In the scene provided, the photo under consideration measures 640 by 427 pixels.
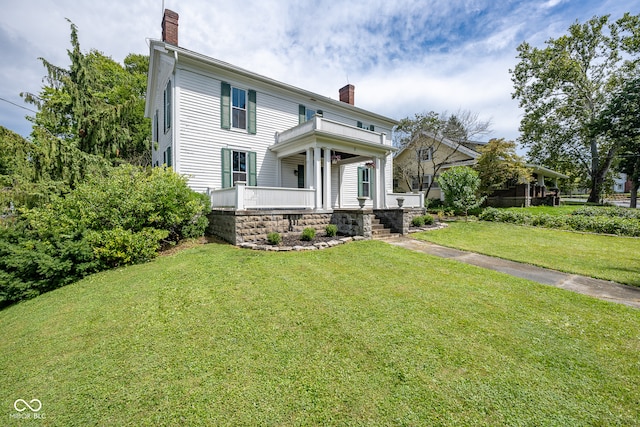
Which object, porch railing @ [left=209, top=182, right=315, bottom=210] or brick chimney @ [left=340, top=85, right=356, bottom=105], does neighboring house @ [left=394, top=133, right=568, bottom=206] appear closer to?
brick chimney @ [left=340, top=85, right=356, bottom=105]

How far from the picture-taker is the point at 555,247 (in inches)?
326

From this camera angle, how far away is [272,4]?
830 cm

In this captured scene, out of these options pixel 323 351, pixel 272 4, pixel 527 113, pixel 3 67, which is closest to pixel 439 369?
pixel 323 351

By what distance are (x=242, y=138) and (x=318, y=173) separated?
3930 mm

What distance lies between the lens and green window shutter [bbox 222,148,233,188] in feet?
35.1

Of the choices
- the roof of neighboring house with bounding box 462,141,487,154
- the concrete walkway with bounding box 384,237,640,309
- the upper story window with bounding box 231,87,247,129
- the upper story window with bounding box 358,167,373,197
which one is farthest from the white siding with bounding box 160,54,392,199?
the roof of neighboring house with bounding box 462,141,487,154

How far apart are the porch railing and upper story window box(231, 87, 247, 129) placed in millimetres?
3314

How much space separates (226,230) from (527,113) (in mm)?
29782

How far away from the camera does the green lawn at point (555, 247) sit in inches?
237

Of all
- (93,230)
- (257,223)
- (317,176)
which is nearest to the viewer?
(93,230)

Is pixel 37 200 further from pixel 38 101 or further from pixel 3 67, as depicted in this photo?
pixel 3 67

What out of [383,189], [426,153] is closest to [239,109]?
[383,189]

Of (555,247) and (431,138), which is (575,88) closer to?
(431,138)

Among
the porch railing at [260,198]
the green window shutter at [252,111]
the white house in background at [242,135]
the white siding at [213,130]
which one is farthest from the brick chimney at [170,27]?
the porch railing at [260,198]
